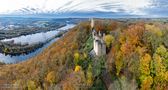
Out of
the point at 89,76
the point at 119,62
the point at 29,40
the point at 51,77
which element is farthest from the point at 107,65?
the point at 29,40

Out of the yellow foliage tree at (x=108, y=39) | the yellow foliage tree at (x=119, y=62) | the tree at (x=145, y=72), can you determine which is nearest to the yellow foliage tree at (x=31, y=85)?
the yellow foliage tree at (x=119, y=62)

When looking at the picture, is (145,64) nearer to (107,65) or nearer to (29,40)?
(107,65)

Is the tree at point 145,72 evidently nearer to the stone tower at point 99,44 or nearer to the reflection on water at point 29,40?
the stone tower at point 99,44

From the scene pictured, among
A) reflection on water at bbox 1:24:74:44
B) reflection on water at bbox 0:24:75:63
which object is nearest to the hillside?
reflection on water at bbox 0:24:75:63

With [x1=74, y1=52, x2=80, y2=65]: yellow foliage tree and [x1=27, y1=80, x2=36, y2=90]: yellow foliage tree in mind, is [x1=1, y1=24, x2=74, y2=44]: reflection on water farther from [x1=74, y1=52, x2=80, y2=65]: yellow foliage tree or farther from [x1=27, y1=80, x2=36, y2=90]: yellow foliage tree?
[x1=27, y1=80, x2=36, y2=90]: yellow foliage tree

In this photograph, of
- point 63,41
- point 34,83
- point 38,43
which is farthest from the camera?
point 38,43

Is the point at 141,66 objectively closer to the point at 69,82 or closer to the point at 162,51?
the point at 162,51

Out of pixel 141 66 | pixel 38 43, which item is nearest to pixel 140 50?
pixel 141 66

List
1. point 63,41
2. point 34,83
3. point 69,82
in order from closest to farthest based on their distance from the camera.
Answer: point 69,82, point 34,83, point 63,41
